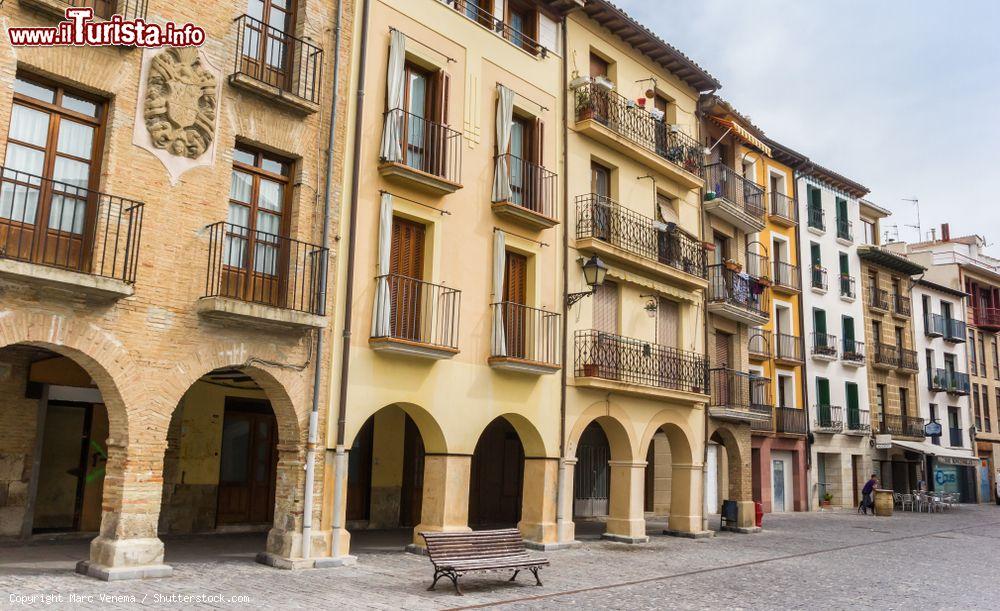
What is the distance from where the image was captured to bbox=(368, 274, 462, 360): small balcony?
1438cm

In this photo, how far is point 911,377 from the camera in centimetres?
4175

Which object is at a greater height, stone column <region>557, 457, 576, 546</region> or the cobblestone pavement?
stone column <region>557, 457, 576, 546</region>

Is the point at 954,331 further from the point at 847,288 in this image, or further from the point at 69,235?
the point at 69,235

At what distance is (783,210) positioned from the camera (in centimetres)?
3497

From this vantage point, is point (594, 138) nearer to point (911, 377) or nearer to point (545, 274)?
point (545, 274)

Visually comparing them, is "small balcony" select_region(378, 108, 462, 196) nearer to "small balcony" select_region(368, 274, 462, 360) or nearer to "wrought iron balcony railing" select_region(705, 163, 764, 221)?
"small balcony" select_region(368, 274, 462, 360)

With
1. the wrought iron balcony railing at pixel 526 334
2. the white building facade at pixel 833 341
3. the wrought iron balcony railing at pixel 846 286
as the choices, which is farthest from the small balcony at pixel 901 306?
the wrought iron balcony railing at pixel 526 334

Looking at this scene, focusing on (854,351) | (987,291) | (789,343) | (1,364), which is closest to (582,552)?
(1,364)

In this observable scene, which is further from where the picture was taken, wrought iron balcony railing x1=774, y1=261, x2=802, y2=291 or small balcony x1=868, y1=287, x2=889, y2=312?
small balcony x1=868, y1=287, x2=889, y2=312

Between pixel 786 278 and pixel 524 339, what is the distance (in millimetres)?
20480

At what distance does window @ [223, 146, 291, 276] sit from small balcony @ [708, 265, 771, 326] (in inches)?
533

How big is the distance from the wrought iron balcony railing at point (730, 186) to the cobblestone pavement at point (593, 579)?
1064cm

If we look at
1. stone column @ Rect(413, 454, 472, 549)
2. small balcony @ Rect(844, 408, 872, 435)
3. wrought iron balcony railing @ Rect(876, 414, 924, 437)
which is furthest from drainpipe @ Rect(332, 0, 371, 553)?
wrought iron balcony railing @ Rect(876, 414, 924, 437)

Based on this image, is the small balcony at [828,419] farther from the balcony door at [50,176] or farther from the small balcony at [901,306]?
the balcony door at [50,176]
